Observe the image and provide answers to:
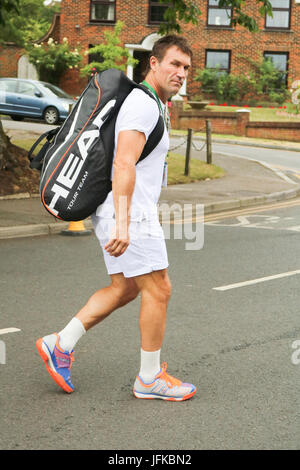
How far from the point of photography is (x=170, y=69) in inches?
161

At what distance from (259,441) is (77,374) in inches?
55.7

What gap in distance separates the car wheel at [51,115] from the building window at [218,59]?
1535 cm

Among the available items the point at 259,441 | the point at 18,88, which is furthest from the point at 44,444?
the point at 18,88

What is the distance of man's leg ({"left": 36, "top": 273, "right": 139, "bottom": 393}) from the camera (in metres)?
4.32

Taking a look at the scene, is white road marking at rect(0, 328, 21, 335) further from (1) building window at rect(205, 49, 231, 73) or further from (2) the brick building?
(1) building window at rect(205, 49, 231, 73)

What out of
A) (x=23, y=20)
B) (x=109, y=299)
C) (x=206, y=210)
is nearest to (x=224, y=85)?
(x=23, y=20)

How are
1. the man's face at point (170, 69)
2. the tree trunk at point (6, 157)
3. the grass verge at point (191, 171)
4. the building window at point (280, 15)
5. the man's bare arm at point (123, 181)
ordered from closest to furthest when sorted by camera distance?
the man's bare arm at point (123, 181) < the man's face at point (170, 69) < the tree trunk at point (6, 157) < the grass verge at point (191, 171) < the building window at point (280, 15)

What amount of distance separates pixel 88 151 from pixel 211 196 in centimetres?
1081

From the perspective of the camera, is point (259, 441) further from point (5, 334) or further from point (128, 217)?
point (5, 334)

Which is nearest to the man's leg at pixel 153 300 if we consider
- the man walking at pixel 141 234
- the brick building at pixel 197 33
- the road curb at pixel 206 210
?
the man walking at pixel 141 234

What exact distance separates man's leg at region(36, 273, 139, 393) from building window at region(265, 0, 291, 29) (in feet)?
122

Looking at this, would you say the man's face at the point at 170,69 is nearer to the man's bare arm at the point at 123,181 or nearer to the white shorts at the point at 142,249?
the man's bare arm at the point at 123,181

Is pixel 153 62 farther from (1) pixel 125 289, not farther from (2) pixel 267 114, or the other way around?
(2) pixel 267 114

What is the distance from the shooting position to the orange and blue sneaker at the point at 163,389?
4.29 m
